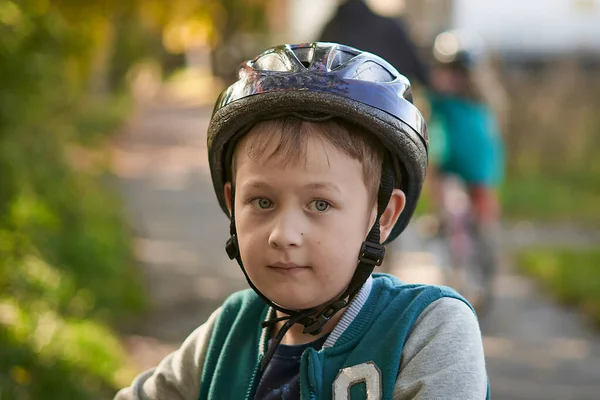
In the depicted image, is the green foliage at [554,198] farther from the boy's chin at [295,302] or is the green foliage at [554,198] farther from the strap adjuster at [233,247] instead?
the boy's chin at [295,302]

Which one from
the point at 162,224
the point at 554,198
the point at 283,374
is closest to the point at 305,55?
the point at 283,374

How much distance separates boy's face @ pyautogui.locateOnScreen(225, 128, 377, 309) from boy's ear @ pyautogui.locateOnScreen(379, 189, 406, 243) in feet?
0.62

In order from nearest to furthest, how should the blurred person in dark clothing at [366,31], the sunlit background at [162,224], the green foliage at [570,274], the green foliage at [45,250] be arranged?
the green foliage at [45,250] < the sunlit background at [162,224] < the blurred person in dark clothing at [366,31] < the green foliage at [570,274]

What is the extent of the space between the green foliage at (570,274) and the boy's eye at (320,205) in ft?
18.1

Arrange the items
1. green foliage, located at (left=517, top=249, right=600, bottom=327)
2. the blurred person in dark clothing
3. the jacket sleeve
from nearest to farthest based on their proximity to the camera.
→ 1. the jacket sleeve
2. the blurred person in dark clothing
3. green foliage, located at (left=517, top=249, right=600, bottom=327)

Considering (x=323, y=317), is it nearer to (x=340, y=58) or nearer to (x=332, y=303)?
(x=332, y=303)

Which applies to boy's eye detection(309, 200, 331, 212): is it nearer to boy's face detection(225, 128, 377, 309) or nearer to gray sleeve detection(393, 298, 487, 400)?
boy's face detection(225, 128, 377, 309)

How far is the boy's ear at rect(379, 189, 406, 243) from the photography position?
2.68 meters

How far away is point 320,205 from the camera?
240 cm

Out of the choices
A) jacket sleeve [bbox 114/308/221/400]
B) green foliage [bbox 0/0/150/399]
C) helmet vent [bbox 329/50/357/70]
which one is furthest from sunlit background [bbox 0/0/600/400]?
helmet vent [bbox 329/50/357/70]

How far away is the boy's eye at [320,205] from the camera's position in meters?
2.39

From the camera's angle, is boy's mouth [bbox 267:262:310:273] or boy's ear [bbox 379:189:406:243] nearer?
boy's mouth [bbox 267:262:310:273]

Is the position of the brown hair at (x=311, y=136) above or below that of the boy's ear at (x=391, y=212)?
above

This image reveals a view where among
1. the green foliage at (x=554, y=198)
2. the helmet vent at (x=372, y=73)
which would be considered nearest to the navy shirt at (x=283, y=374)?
the helmet vent at (x=372, y=73)
